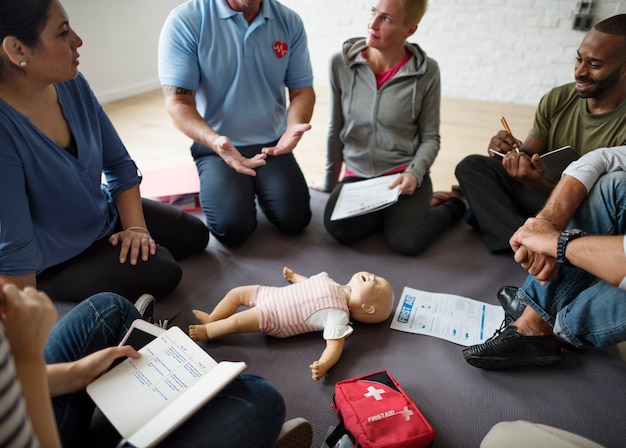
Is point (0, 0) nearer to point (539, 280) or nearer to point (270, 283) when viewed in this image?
point (270, 283)

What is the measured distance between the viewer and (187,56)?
1.95 meters

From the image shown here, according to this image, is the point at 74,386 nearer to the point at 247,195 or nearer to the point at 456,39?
the point at 247,195

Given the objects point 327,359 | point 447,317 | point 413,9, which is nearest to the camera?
point 327,359

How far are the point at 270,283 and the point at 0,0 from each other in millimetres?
1211

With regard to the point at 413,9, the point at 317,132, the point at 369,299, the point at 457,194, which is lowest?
the point at 317,132

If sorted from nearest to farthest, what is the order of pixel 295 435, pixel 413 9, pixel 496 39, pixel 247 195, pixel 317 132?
pixel 295 435 → pixel 413 9 → pixel 247 195 → pixel 317 132 → pixel 496 39

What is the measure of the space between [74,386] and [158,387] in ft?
0.58

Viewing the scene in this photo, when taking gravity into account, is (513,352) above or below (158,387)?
below

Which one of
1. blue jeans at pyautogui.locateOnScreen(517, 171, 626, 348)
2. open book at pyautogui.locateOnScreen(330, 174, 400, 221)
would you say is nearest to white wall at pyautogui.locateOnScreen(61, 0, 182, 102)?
open book at pyautogui.locateOnScreen(330, 174, 400, 221)

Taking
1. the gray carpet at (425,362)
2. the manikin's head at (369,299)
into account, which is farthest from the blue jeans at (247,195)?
the manikin's head at (369,299)

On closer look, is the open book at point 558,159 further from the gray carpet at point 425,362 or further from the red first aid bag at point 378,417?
the red first aid bag at point 378,417

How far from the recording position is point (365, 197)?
6.55 feet

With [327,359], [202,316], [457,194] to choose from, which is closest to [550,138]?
[457,194]

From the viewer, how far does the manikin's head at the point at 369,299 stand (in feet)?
5.10
